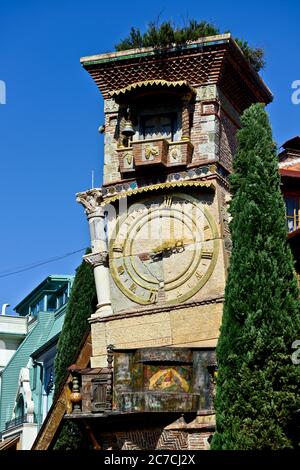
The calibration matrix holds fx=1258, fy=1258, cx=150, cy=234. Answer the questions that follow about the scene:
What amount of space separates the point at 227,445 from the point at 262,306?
264cm

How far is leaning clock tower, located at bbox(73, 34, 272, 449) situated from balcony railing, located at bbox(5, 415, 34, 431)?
14766mm

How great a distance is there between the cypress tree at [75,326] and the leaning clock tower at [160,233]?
5.17 metres

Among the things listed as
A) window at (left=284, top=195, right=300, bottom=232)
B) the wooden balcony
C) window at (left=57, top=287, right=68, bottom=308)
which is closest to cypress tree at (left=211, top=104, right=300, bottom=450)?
the wooden balcony

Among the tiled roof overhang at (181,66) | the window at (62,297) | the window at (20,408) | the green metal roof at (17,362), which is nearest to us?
the tiled roof overhang at (181,66)

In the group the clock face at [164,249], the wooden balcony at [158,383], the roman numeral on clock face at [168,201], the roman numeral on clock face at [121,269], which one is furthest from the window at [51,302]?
the wooden balcony at [158,383]

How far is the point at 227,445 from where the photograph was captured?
2291 centimetres

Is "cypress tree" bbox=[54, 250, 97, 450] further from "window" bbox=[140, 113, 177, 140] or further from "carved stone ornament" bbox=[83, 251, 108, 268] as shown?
"window" bbox=[140, 113, 177, 140]

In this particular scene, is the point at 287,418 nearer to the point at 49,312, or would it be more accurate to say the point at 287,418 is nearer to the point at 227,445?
the point at 227,445

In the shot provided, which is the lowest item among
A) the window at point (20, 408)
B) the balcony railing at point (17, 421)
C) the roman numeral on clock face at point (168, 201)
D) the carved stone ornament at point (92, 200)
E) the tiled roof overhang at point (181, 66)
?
the balcony railing at point (17, 421)

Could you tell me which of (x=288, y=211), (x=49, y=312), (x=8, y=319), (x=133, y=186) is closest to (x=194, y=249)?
(x=133, y=186)

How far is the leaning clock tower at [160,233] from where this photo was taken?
2528 centimetres

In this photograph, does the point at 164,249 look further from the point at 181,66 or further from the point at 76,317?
the point at 76,317

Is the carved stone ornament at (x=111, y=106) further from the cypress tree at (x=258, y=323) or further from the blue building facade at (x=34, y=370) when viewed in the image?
the blue building facade at (x=34, y=370)

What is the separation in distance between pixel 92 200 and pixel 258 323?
6.12 m
